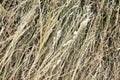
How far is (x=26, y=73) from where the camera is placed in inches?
57.4

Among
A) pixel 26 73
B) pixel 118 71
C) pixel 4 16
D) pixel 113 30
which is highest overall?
pixel 4 16

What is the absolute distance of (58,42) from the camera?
1.62 meters

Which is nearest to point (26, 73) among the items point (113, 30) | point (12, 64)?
point (12, 64)

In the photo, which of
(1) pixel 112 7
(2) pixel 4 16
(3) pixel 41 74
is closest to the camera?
(3) pixel 41 74

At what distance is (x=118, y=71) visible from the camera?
166 centimetres

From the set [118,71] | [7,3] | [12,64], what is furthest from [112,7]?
[12,64]

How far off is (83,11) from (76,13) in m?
0.04

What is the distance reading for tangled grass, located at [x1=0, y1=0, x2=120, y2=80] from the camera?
4.60ft

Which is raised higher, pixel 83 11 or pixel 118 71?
pixel 83 11

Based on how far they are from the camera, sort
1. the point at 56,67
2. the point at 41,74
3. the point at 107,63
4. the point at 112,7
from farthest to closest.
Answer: the point at 112,7, the point at 107,63, the point at 56,67, the point at 41,74

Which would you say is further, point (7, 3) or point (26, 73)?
point (7, 3)

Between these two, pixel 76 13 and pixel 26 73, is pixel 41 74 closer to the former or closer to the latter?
pixel 26 73

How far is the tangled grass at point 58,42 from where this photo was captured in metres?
1.40

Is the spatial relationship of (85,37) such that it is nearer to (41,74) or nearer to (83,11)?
(83,11)
